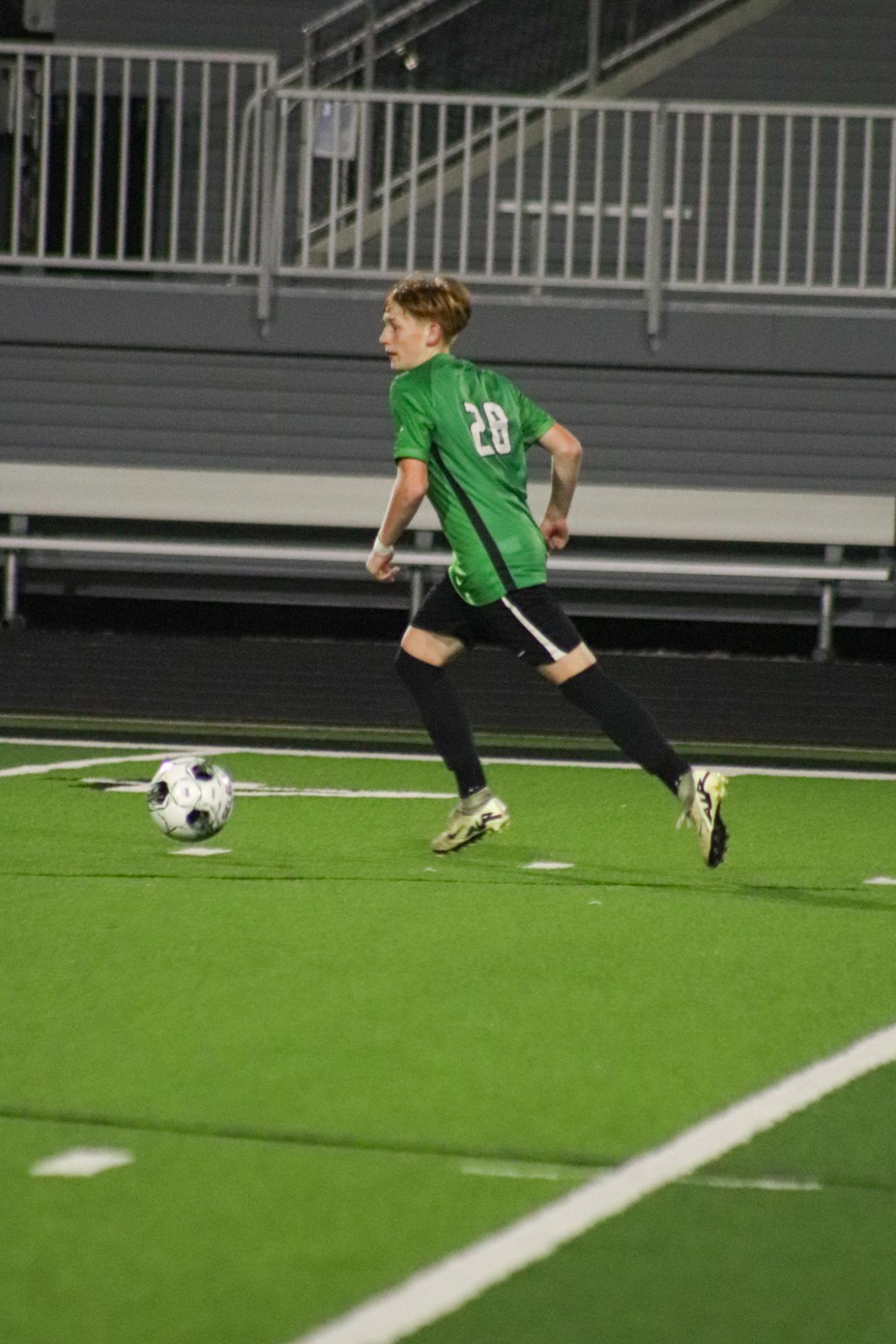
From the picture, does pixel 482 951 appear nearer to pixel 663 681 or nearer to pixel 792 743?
pixel 792 743

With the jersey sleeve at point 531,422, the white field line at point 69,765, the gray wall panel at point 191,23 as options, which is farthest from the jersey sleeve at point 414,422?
the gray wall panel at point 191,23

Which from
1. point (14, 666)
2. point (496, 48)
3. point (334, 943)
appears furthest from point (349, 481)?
point (334, 943)

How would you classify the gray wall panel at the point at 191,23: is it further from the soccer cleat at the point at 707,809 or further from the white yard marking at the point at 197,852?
the soccer cleat at the point at 707,809

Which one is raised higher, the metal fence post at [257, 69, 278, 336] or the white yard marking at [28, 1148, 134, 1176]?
the metal fence post at [257, 69, 278, 336]

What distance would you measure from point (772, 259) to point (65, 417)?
583cm

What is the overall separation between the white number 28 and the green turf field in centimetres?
132

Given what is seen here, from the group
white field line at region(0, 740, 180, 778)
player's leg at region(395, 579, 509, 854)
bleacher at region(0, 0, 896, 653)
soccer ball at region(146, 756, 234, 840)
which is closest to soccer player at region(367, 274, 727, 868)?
player's leg at region(395, 579, 509, 854)

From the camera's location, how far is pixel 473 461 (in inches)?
275

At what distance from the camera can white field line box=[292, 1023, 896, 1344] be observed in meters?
2.92

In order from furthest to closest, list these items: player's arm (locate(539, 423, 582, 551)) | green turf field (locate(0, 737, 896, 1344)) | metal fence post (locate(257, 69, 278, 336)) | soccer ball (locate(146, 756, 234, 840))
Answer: metal fence post (locate(257, 69, 278, 336)) → soccer ball (locate(146, 756, 234, 840)) → player's arm (locate(539, 423, 582, 551)) → green turf field (locate(0, 737, 896, 1344))

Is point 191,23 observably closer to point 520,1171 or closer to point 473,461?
point 473,461

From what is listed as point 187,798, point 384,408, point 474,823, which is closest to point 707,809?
point 474,823

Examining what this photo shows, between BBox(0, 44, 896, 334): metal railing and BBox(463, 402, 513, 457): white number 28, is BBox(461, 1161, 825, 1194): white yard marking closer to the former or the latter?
BBox(463, 402, 513, 457): white number 28

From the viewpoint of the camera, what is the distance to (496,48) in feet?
60.2
